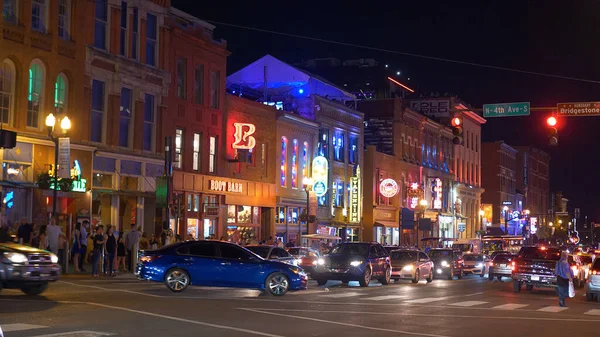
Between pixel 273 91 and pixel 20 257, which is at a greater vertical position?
pixel 273 91

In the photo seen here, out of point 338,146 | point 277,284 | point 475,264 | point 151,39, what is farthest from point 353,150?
point 277,284

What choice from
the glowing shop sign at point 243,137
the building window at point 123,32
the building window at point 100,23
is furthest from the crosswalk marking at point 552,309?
the glowing shop sign at point 243,137

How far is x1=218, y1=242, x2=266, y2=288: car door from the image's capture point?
78.7ft

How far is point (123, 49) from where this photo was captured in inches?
1564

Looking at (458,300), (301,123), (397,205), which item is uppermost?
(301,123)

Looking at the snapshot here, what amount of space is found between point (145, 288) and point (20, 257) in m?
4.91

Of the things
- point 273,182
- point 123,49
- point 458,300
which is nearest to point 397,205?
point 273,182

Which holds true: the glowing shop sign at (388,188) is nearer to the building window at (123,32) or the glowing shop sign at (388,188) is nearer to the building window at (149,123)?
the building window at (149,123)

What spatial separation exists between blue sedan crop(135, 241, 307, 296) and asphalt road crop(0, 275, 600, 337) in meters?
0.38

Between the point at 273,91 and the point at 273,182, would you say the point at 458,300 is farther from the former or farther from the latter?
the point at 273,91

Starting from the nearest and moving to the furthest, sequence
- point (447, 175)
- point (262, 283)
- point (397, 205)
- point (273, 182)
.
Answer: point (262, 283) → point (273, 182) → point (397, 205) → point (447, 175)

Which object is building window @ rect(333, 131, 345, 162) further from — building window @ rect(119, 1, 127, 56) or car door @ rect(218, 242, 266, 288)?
car door @ rect(218, 242, 266, 288)

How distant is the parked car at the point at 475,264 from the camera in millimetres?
49500

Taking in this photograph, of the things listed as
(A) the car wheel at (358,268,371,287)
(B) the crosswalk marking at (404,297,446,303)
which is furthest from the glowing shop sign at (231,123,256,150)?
(B) the crosswalk marking at (404,297,446,303)
